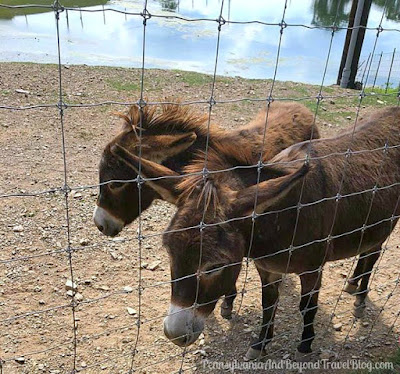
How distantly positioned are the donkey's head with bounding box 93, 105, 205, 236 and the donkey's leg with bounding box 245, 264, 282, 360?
3.50ft

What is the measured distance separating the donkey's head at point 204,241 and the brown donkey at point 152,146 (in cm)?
95

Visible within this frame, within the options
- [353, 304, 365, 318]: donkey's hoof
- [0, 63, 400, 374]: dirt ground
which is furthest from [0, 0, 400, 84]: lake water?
[353, 304, 365, 318]: donkey's hoof

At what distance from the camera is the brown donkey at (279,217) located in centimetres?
262

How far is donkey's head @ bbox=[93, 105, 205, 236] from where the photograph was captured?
3834 mm

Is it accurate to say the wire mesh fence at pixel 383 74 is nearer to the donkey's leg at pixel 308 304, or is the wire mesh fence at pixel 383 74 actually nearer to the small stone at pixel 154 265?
the small stone at pixel 154 265

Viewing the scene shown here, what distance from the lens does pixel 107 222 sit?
3951 mm

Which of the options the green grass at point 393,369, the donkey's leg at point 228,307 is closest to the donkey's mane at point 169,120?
the donkey's leg at point 228,307

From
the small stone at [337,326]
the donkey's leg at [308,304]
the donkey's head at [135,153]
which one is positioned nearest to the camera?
the donkey's leg at [308,304]

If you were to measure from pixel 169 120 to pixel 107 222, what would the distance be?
3.25 feet

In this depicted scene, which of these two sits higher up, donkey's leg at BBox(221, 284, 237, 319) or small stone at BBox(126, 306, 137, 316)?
donkey's leg at BBox(221, 284, 237, 319)

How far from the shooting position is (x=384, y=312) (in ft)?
13.6

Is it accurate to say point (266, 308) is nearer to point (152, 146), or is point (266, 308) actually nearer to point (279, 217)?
point (279, 217)

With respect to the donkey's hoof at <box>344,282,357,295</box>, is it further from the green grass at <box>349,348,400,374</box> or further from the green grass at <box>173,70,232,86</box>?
the green grass at <box>173,70,232,86</box>

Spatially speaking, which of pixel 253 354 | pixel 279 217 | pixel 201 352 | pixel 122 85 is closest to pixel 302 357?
pixel 253 354
